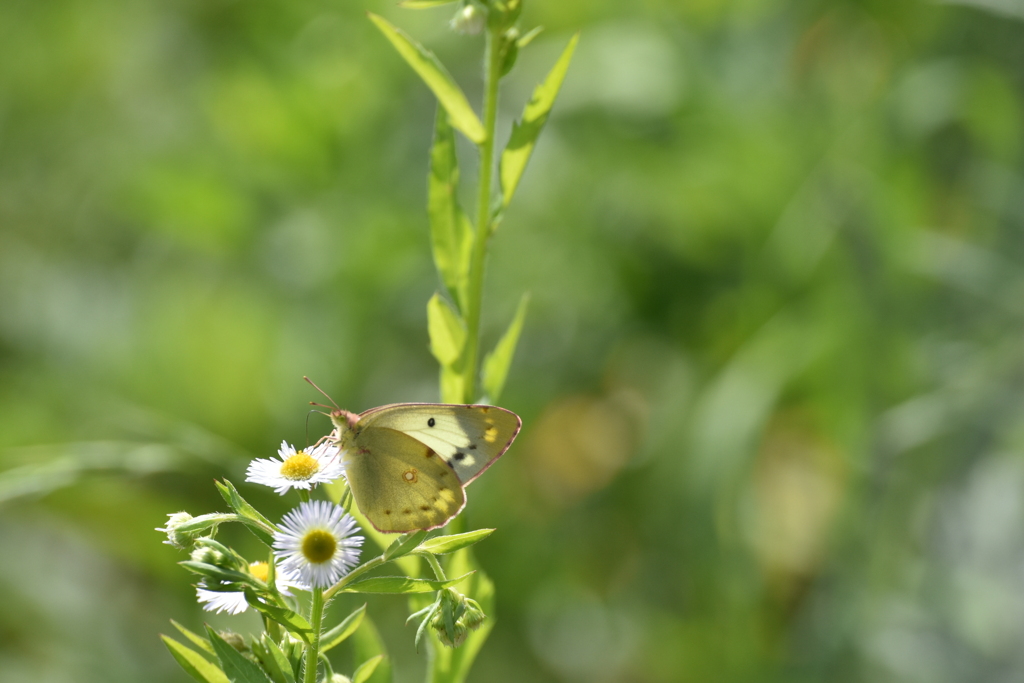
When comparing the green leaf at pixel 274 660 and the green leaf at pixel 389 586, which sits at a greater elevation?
the green leaf at pixel 389 586

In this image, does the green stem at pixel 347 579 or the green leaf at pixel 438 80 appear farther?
the green leaf at pixel 438 80

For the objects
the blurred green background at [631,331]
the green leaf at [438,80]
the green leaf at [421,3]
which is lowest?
the blurred green background at [631,331]

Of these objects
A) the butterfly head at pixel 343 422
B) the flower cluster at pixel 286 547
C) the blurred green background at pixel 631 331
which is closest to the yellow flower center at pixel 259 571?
the flower cluster at pixel 286 547

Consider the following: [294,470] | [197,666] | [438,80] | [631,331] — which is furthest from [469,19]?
[631,331]

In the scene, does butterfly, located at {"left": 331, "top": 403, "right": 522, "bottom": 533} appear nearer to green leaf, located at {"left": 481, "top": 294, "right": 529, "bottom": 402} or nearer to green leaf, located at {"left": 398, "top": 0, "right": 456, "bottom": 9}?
green leaf, located at {"left": 481, "top": 294, "right": 529, "bottom": 402}

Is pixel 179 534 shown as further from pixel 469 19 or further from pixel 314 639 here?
pixel 469 19

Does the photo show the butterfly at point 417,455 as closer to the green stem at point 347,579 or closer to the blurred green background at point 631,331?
the green stem at point 347,579
